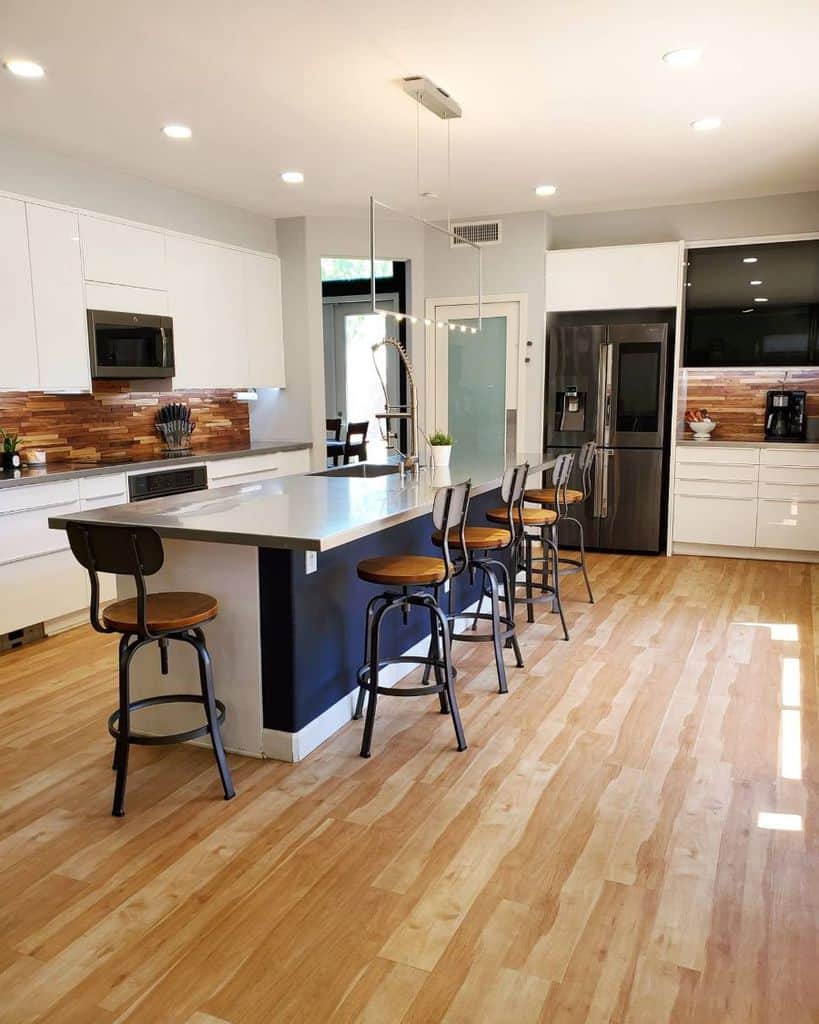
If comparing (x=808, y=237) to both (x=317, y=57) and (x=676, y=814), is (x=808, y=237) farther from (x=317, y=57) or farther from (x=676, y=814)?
(x=676, y=814)

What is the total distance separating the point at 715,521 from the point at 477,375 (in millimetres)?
2321

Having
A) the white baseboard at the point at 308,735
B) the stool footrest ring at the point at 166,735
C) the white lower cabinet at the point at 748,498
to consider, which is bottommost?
the white baseboard at the point at 308,735

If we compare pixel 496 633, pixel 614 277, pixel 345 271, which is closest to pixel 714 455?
pixel 614 277

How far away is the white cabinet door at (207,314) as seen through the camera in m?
5.70

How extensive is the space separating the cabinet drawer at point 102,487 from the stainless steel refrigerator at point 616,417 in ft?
11.5

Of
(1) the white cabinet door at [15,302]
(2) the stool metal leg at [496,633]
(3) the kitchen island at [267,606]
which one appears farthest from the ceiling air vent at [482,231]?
(3) the kitchen island at [267,606]

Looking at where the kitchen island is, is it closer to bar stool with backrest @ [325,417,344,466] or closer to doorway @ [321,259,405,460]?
bar stool with backrest @ [325,417,344,466]

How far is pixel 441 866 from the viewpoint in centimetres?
233

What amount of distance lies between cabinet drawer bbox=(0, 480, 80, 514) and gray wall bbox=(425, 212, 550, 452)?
3.77 metres

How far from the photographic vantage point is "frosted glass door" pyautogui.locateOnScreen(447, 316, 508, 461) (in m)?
7.00

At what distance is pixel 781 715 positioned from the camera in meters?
3.38

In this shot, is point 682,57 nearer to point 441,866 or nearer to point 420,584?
point 420,584

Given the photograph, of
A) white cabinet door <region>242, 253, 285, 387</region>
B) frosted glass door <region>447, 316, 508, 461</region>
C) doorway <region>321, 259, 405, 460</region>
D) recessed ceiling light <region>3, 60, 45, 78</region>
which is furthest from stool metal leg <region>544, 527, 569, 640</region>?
doorway <region>321, 259, 405, 460</region>

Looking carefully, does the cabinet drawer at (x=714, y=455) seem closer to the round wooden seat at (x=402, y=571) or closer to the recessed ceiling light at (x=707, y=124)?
the recessed ceiling light at (x=707, y=124)
